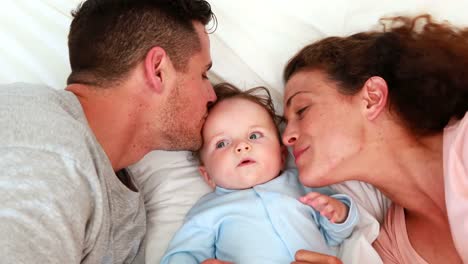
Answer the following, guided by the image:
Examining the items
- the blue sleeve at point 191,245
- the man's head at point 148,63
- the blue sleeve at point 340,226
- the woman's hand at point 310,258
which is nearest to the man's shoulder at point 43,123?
the man's head at point 148,63

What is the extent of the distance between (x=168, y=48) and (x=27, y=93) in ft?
1.37

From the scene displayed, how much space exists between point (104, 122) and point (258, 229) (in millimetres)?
512

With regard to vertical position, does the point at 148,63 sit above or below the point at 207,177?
above

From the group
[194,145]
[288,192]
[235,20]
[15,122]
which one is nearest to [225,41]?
[235,20]

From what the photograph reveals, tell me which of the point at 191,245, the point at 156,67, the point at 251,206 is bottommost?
the point at 191,245

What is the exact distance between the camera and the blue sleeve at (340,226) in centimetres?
143

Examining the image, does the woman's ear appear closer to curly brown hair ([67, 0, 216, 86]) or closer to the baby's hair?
the baby's hair

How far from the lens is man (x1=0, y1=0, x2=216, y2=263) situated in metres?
1.05

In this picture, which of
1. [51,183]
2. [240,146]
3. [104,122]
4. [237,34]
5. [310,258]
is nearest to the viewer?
[51,183]

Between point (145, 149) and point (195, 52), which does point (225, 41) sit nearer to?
point (195, 52)

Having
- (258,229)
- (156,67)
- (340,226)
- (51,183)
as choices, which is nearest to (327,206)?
(340,226)

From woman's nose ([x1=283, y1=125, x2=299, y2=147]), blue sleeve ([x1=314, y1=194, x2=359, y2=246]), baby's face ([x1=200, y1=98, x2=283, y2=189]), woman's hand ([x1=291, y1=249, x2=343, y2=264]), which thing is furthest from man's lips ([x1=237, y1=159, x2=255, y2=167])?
woman's hand ([x1=291, y1=249, x2=343, y2=264])

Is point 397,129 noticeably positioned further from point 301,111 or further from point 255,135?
point 255,135

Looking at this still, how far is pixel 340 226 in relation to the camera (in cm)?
142
